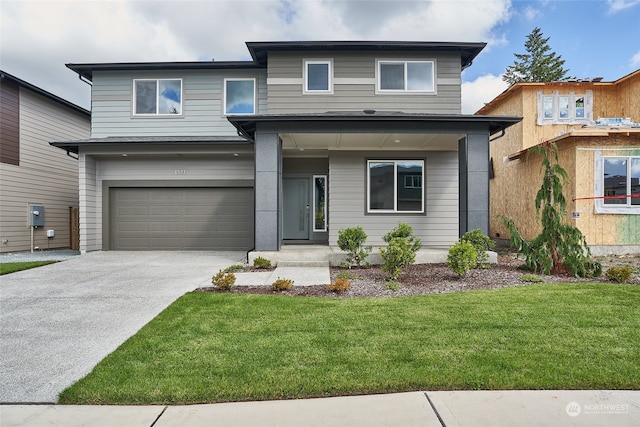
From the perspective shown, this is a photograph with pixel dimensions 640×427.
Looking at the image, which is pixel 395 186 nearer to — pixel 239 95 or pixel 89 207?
pixel 239 95

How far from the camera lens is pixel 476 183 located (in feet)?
28.3

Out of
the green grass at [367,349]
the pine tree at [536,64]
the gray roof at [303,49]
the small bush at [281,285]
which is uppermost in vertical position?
the pine tree at [536,64]

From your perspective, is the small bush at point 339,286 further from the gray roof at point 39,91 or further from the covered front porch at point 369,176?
the gray roof at point 39,91

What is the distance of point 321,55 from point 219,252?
266 inches

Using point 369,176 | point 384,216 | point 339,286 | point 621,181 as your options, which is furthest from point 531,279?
point 621,181

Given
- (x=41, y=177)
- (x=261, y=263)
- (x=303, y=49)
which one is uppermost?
(x=303, y=49)

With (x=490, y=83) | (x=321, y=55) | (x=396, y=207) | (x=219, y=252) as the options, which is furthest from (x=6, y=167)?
(x=490, y=83)

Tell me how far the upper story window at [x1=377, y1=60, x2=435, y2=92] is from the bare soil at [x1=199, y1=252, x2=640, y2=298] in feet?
18.7

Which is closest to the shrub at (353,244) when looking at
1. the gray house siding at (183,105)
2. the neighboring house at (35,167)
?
the gray house siding at (183,105)

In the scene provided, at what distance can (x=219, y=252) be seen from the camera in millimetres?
11312

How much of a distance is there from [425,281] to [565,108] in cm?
Answer: 1106

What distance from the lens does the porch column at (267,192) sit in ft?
28.5

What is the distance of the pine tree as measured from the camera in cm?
2961

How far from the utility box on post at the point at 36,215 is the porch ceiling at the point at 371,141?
351 inches
